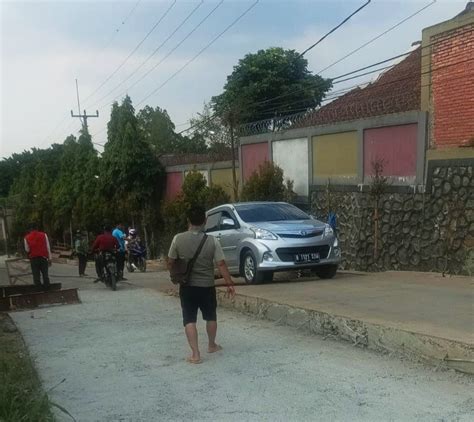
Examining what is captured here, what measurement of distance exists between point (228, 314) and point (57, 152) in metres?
45.3

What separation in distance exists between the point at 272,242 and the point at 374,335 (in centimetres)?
449

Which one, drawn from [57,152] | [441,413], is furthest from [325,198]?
[57,152]

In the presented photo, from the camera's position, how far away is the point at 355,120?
14828 millimetres

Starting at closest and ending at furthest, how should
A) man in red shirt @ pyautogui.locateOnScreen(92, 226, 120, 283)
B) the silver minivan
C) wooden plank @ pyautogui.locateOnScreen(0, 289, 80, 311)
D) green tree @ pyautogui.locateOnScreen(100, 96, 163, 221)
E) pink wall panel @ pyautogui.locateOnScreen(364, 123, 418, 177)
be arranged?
the silver minivan, wooden plank @ pyautogui.locateOnScreen(0, 289, 80, 311), pink wall panel @ pyautogui.locateOnScreen(364, 123, 418, 177), man in red shirt @ pyautogui.locateOnScreen(92, 226, 120, 283), green tree @ pyautogui.locateOnScreen(100, 96, 163, 221)

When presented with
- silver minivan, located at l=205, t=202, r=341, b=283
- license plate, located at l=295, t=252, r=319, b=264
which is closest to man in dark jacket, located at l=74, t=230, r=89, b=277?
silver minivan, located at l=205, t=202, r=341, b=283

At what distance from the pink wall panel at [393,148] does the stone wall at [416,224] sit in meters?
0.50

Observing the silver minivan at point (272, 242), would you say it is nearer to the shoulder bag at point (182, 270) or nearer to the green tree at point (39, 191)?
the shoulder bag at point (182, 270)

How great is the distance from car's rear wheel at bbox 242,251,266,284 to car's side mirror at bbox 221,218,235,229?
0.72 meters

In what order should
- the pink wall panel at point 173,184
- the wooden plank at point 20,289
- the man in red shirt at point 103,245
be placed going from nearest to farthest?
the wooden plank at point 20,289 < the man in red shirt at point 103,245 < the pink wall panel at point 173,184

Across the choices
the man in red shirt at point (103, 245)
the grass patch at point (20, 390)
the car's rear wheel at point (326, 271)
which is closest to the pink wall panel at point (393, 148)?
the car's rear wheel at point (326, 271)

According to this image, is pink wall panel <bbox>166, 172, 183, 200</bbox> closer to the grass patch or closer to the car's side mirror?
the car's side mirror

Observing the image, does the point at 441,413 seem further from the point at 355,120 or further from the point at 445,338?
the point at 355,120

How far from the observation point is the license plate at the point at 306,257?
1078cm

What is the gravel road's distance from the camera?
4555 millimetres
